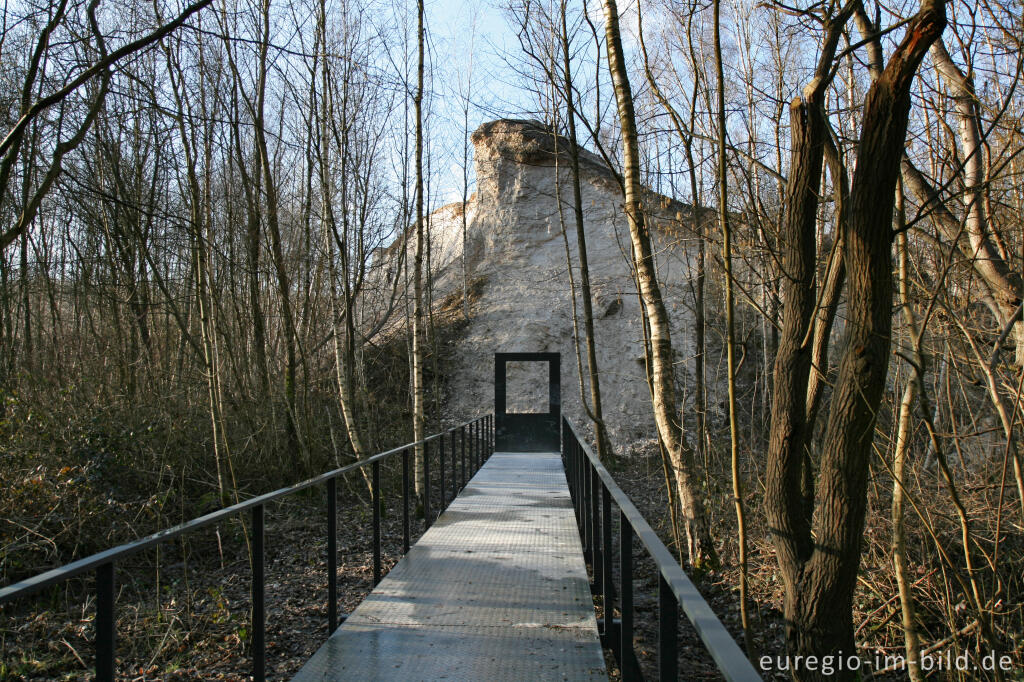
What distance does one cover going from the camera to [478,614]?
4062 millimetres

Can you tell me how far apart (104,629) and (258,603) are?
1.15 m

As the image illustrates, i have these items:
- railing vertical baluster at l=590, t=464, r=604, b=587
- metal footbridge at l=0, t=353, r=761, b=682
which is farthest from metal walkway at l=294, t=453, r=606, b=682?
railing vertical baluster at l=590, t=464, r=604, b=587

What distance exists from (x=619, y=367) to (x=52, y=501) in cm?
1649

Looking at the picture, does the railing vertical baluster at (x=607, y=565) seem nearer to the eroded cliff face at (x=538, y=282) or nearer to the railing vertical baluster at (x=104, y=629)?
the railing vertical baluster at (x=104, y=629)

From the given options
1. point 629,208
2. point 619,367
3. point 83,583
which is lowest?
point 83,583

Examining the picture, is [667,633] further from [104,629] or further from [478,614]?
[478,614]

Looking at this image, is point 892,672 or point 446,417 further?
point 446,417

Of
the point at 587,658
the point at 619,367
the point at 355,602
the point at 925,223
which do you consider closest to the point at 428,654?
the point at 587,658

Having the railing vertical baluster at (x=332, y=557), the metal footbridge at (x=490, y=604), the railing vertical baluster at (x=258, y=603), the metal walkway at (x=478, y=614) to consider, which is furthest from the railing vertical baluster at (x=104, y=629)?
the railing vertical baluster at (x=332, y=557)

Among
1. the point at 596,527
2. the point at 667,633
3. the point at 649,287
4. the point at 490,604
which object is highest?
the point at 649,287

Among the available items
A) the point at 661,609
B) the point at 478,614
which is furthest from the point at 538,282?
the point at 661,609

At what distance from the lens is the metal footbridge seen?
195 cm

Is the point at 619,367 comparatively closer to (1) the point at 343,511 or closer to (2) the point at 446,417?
(2) the point at 446,417

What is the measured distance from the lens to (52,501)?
648 cm
